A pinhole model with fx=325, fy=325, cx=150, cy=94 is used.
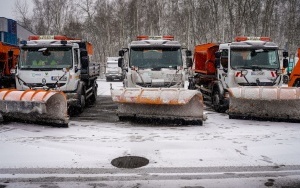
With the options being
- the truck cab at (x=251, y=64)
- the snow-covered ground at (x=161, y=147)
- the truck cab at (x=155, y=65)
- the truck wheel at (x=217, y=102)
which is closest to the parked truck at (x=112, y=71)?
the truck wheel at (x=217, y=102)

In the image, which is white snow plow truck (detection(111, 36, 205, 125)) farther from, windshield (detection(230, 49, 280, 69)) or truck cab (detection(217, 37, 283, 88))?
windshield (detection(230, 49, 280, 69))

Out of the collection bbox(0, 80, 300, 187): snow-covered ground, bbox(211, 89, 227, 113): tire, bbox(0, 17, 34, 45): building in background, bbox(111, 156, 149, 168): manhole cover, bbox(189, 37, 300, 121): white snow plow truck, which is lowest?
bbox(111, 156, 149, 168): manhole cover

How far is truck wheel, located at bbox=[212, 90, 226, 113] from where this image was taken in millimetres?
11985

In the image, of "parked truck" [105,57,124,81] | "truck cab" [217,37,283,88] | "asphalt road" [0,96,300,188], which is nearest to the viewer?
"asphalt road" [0,96,300,188]

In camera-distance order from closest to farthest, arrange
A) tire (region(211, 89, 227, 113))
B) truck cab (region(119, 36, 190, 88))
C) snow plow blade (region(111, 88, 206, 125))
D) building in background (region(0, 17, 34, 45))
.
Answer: snow plow blade (region(111, 88, 206, 125)) < truck cab (region(119, 36, 190, 88)) < tire (region(211, 89, 227, 113)) < building in background (region(0, 17, 34, 45))

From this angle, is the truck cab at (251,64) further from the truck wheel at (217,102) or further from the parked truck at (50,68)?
the parked truck at (50,68)

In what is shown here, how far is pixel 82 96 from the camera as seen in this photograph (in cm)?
1197

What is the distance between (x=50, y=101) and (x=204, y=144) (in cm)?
446

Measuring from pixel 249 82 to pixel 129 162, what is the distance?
21.9 feet

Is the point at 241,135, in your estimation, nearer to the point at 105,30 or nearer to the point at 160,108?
the point at 160,108

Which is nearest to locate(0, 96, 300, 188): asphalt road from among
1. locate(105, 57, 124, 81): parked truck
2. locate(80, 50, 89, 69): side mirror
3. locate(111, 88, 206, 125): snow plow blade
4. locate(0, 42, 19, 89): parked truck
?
locate(111, 88, 206, 125): snow plow blade

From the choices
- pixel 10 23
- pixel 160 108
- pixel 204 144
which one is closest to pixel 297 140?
pixel 204 144

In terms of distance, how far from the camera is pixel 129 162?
19.6ft

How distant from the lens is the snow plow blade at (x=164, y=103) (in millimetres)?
8930
